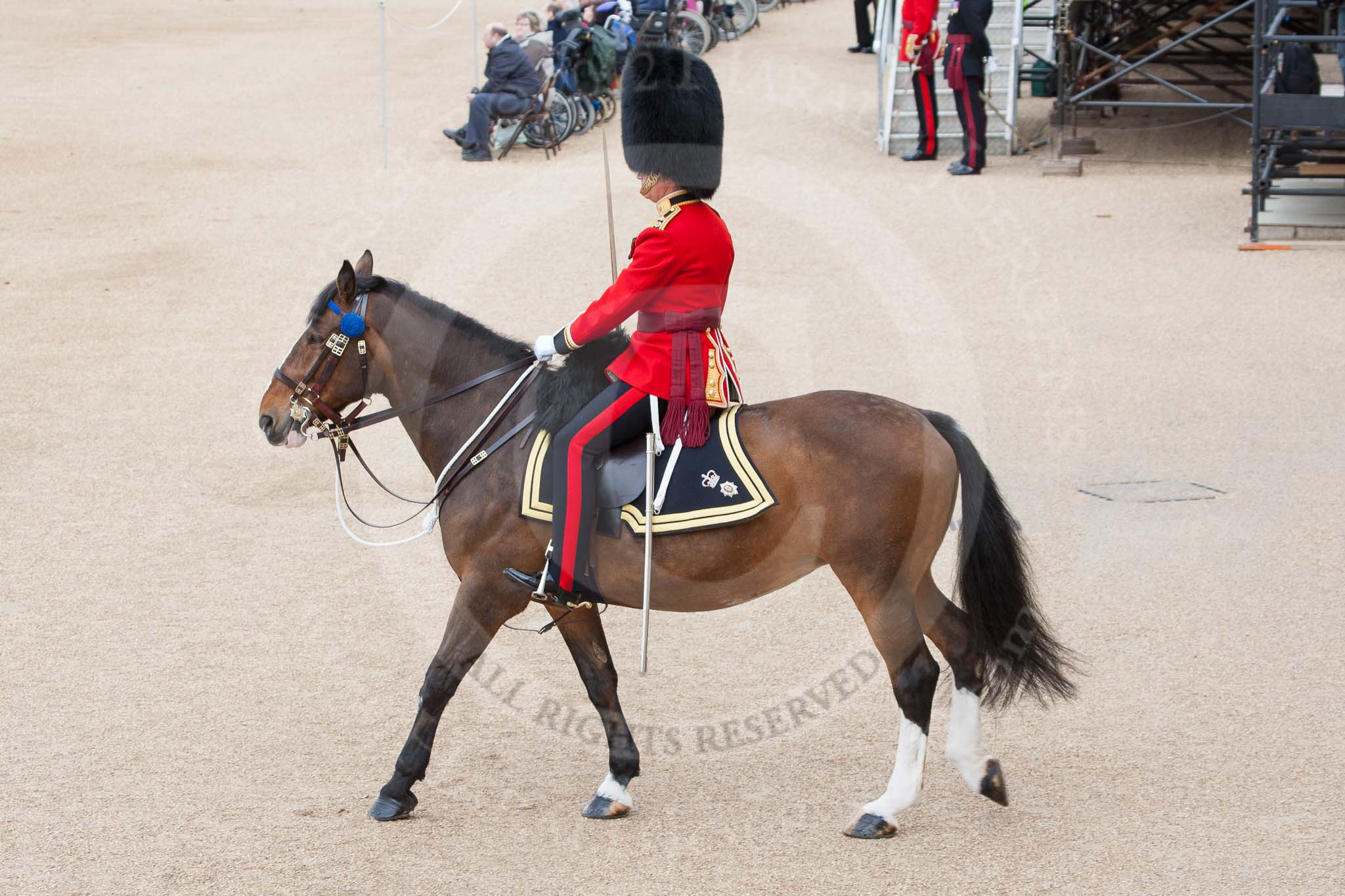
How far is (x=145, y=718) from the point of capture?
4.55 metres

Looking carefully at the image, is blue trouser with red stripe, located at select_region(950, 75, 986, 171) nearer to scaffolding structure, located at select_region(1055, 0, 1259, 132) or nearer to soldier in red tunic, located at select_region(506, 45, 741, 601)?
scaffolding structure, located at select_region(1055, 0, 1259, 132)

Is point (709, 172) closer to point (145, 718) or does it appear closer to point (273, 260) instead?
point (145, 718)

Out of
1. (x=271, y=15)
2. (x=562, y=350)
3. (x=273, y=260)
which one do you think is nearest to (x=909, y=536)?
(x=562, y=350)

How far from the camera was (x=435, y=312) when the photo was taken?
13.7 feet

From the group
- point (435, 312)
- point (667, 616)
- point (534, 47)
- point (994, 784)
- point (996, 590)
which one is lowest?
point (667, 616)

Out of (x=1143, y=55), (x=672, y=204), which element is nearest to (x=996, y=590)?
(x=672, y=204)

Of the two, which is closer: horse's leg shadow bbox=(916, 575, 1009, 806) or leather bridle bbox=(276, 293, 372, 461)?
horse's leg shadow bbox=(916, 575, 1009, 806)

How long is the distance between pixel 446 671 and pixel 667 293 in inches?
48.0

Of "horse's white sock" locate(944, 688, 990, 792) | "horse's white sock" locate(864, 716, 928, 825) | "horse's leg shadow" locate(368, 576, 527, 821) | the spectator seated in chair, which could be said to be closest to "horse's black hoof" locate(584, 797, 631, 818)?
"horse's leg shadow" locate(368, 576, 527, 821)

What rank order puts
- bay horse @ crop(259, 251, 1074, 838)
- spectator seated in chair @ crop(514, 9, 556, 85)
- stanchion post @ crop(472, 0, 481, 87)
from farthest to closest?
1. stanchion post @ crop(472, 0, 481, 87)
2. spectator seated in chair @ crop(514, 9, 556, 85)
3. bay horse @ crop(259, 251, 1074, 838)

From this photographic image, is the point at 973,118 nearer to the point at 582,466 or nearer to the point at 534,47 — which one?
the point at 534,47

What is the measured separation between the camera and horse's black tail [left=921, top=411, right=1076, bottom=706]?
388 centimetres

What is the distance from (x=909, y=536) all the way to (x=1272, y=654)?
185 cm

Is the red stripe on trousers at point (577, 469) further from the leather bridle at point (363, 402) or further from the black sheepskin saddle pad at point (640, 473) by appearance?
the leather bridle at point (363, 402)
